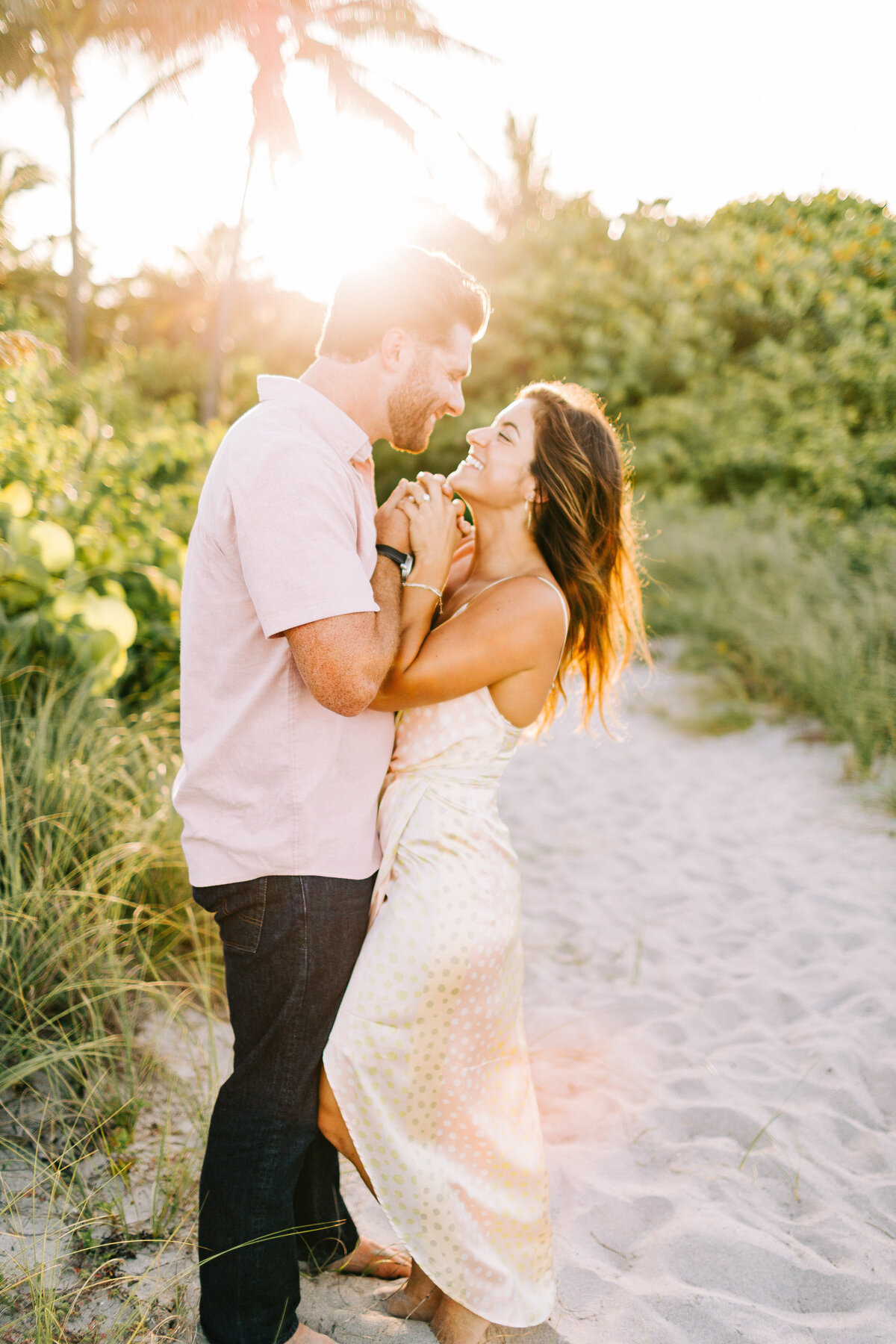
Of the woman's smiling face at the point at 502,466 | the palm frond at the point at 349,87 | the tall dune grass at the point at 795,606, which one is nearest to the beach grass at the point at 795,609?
the tall dune grass at the point at 795,606

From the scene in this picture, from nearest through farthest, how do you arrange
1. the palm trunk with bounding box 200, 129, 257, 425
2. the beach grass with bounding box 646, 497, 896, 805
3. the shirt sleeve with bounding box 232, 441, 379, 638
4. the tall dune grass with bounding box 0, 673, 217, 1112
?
the shirt sleeve with bounding box 232, 441, 379, 638, the tall dune grass with bounding box 0, 673, 217, 1112, the beach grass with bounding box 646, 497, 896, 805, the palm trunk with bounding box 200, 129, 257, 425

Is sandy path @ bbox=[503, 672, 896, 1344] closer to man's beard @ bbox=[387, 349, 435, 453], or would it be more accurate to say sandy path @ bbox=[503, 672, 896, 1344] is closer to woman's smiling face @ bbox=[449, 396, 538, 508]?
woman's smiling face @ bbox=[449, 396, 538, 508]

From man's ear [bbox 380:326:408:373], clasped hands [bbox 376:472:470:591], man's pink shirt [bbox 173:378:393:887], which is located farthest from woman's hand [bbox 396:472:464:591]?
man's ear [bbox 380:326:408:373]

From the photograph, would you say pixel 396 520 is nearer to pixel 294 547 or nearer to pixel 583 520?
pixel 294 547

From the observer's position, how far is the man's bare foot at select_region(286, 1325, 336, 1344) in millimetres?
1880

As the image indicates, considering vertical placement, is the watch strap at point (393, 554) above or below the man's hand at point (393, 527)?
below

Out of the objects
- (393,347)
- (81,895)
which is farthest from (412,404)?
(81,895)

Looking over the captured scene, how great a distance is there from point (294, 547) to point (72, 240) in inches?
714

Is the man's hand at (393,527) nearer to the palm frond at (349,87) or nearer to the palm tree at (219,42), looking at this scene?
the palm tree at (219,42)

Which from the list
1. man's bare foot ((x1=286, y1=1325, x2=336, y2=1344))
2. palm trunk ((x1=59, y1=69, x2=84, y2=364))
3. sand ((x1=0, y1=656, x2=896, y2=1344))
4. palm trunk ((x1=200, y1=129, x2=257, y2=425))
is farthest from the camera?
palm trunk ((x1=59, y1=69, x2=84, y2=364))

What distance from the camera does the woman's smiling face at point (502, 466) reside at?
2.30 m

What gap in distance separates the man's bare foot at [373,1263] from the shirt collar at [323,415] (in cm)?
201

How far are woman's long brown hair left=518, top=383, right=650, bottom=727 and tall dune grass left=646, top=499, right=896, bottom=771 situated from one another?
3.89 meters

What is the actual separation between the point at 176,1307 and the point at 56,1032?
36.7 inches
